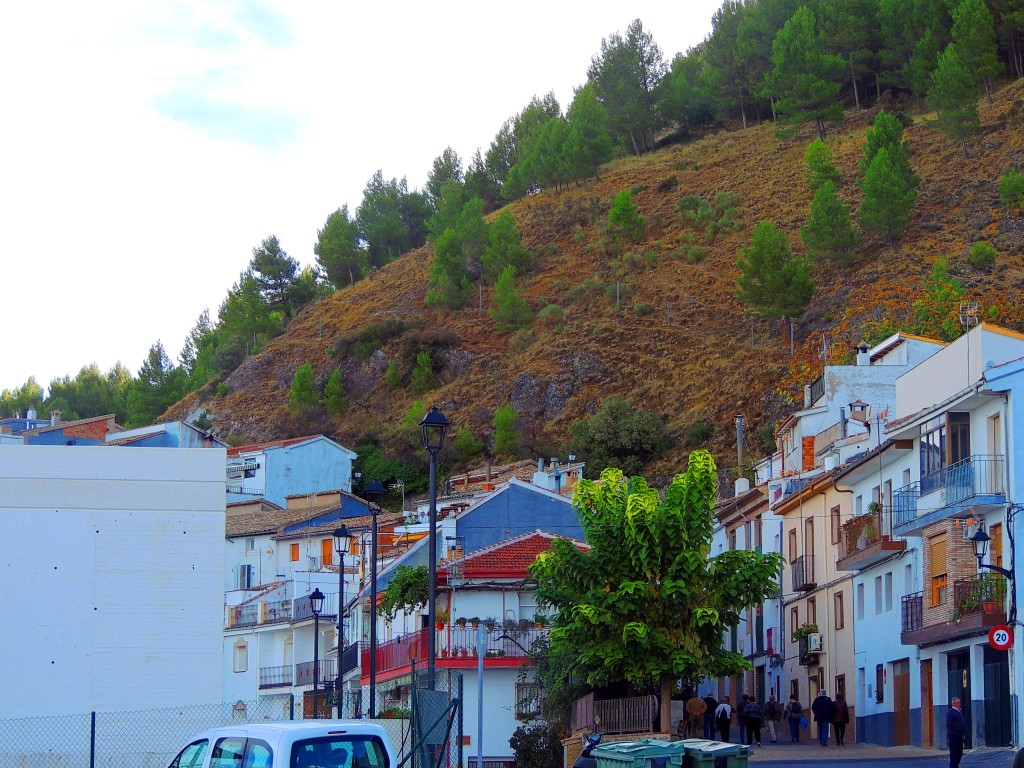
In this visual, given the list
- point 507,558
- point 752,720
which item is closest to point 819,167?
point 507,558

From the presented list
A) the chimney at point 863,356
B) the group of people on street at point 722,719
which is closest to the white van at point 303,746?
the group of people on street at point 722,719

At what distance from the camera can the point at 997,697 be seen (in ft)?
98.2

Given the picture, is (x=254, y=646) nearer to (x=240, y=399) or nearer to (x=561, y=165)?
(x=240, y=399)

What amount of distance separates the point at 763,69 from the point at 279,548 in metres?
76.3

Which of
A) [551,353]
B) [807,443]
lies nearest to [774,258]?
[551,353]

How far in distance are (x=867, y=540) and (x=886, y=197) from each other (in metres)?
59.1

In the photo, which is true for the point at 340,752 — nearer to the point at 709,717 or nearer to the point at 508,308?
the point at 709,717

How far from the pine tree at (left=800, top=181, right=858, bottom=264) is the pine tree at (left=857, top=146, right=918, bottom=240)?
5.12 ft

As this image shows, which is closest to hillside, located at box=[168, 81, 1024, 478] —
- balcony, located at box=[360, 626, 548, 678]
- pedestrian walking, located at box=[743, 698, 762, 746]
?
balcony, located at box=[360, 626, 548, 678]

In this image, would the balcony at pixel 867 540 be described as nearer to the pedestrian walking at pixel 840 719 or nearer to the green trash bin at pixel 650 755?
the pedestrian walking at pixel 840 719

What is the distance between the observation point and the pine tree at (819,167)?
104 metres

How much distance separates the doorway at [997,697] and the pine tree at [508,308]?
76073 mm

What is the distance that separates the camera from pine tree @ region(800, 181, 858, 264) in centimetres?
9238

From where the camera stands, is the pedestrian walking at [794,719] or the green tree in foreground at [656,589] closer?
the green tree in foreground at [656,589]
